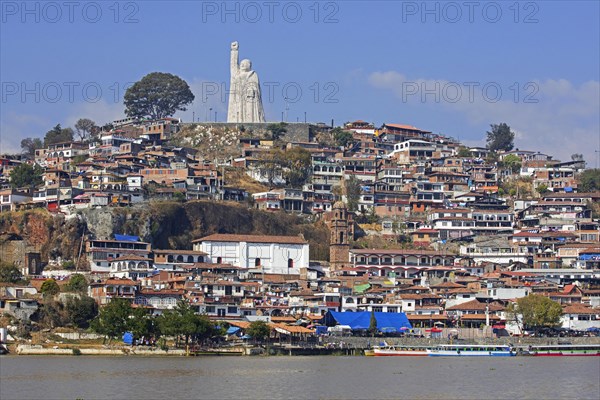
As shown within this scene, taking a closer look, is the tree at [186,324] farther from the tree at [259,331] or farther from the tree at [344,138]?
the tree at [344,138]

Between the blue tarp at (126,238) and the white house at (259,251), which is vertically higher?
the blue tarp at (126,238)

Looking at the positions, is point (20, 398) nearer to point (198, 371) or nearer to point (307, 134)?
point (198, 371)

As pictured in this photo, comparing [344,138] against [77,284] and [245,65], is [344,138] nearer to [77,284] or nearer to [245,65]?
[245,65]

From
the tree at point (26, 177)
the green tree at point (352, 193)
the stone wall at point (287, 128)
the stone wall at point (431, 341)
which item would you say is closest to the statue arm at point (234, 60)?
the stone wall at point (287, 128)

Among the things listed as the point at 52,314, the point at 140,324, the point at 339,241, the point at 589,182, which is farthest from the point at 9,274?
the point at 589,182

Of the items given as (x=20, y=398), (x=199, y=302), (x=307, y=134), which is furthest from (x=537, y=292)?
(x=20, y=398)

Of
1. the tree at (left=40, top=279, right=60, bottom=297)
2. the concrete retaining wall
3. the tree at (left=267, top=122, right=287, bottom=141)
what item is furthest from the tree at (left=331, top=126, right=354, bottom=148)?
the concrete retaining wall

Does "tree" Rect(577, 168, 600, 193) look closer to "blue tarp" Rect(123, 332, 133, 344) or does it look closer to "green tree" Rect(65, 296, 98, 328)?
"green tree" Rect(65, 296, 98, 328)
